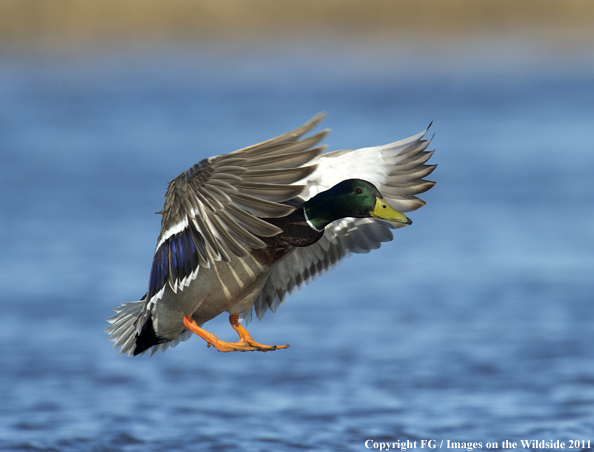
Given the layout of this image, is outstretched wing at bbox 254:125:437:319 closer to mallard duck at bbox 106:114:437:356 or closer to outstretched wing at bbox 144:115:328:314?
mallard duck at bbox 106:114:437:356

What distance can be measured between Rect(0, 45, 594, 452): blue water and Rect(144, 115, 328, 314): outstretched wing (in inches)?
111

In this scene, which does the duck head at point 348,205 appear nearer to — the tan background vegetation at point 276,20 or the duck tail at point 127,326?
the duck tail at point 127,326

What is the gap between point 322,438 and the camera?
7688mm

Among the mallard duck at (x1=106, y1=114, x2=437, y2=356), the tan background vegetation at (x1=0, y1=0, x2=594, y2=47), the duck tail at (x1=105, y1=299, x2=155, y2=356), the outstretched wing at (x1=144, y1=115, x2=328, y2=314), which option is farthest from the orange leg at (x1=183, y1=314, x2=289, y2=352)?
the tan background vegetation at (x1=0, y1=0, x2=594, y2=47)

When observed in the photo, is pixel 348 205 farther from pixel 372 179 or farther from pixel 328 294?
pixel 328 294

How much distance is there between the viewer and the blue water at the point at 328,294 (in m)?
8.20

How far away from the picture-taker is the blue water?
8.20 m

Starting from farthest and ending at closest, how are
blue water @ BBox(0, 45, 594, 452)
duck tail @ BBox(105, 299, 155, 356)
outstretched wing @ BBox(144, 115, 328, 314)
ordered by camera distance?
blue water @ BBox(0, 45, 594, 452) < duck tail @ BBox(105, 299, 155, 356) < outstretched wing @ BBox(144, 115, 328, 314)

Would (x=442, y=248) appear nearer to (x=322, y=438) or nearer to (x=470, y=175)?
(x=470, y=175)

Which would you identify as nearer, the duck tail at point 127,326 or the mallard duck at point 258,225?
the mallard duck at point 258,225

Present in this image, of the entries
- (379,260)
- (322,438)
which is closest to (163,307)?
(322,438)

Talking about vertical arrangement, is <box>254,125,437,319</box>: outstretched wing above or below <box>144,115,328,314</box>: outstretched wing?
above

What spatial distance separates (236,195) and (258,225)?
0.67 ft

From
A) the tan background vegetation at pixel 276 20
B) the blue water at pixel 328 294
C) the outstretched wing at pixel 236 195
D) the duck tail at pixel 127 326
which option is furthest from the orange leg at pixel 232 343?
the tan background vegetation at pixel 276 20
